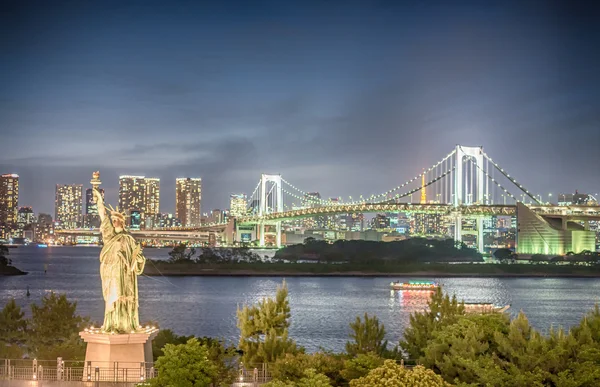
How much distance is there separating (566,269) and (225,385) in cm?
5986

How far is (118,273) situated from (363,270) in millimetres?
57152

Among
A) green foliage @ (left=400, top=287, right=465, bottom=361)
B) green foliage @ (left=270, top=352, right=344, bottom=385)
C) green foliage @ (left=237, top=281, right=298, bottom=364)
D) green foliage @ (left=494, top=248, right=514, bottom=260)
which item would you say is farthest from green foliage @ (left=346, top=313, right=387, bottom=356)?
green foliage @ (left=494, top=248, right=514, bottom=260)

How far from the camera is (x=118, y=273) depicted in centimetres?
1159

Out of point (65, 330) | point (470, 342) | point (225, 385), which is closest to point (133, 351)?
point (225, 385)

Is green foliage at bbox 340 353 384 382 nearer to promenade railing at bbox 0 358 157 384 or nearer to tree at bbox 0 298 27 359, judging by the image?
promenade railing at bbox 0 358 157 384

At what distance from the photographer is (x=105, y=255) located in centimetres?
1166

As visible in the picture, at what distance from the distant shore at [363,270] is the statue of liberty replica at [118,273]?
52247 mm

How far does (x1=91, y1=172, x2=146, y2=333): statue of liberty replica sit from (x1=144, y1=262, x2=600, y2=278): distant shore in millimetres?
52247

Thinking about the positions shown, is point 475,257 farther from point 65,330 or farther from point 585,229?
point 65,330

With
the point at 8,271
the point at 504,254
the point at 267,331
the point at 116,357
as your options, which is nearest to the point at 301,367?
the point at 116,357

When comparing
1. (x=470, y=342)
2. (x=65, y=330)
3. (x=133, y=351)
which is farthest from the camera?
(x=65, y=330)

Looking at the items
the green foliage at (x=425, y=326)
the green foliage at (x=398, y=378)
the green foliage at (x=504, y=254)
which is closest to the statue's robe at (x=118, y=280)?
the green foliage at (x=398, y=378)

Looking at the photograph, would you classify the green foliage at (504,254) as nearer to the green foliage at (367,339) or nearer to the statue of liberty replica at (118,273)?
the green foliage at (367,339)

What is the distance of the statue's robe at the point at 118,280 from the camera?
11523 mm
